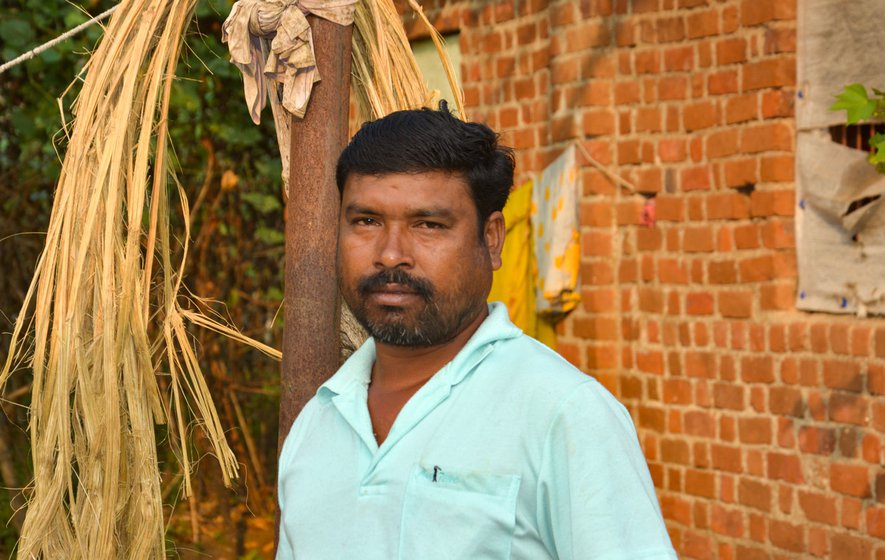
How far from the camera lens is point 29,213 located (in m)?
6.70

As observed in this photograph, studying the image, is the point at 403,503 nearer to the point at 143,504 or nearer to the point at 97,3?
the point at 143,504

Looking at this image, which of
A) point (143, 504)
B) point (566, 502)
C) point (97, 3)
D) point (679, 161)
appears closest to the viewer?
point (566, 502)

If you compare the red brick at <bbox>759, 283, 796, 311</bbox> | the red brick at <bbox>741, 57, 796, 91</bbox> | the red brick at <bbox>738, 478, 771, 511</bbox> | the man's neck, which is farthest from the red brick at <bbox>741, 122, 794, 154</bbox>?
the man's neck

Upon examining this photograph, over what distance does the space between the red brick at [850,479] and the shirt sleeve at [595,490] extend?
2.44 meters

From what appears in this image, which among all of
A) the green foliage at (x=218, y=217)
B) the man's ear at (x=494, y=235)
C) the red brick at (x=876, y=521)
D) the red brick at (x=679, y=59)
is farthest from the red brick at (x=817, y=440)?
the green foliage at (x=218, y=217)

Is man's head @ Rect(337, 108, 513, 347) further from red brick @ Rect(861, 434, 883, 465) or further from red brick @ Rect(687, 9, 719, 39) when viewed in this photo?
red brick @ Rect(687, 9, 719, 39)

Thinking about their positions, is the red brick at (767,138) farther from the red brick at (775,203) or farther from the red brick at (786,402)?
the red brick at (786,402)

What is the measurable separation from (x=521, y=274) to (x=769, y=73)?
4.83 ft

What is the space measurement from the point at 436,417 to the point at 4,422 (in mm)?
5224

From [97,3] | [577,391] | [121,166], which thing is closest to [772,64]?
[121,166]

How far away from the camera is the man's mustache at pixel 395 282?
74.8 inches

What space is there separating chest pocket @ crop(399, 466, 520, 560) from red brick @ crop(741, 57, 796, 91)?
2885mm

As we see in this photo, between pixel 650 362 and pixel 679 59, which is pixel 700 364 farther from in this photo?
pixel 679 59

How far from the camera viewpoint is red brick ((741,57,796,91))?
164 inches
